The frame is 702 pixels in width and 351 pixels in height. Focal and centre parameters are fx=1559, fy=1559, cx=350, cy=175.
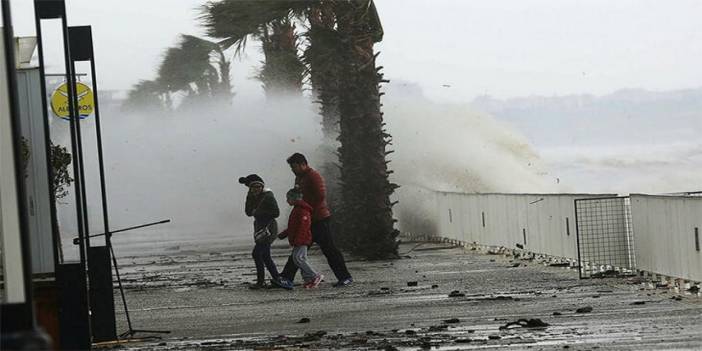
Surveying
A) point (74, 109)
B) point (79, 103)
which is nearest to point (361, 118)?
point (79, 103)

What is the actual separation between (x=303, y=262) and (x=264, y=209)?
3.93 feet

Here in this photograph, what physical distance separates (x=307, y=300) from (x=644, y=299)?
462 centimetres

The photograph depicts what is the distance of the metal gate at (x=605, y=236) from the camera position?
20.3m

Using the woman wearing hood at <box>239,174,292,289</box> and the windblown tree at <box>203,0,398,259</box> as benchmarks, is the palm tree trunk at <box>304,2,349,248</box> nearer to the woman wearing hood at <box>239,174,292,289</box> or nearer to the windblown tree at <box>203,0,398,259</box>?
the windblown tree at <box>203,0,398,259</box>

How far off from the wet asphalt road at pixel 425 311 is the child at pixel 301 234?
0.80 ft

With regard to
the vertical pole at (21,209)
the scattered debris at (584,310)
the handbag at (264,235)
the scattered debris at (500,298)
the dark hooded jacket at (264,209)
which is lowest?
the scattered debris at (500,298)

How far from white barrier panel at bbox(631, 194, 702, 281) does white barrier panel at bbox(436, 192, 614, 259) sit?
4.08ft

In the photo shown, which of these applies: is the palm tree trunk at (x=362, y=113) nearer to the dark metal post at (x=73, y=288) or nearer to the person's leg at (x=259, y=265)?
the person's leg at (x=259, y=265)

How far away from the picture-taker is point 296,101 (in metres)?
50.5

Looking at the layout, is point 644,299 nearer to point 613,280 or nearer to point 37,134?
point 613,280

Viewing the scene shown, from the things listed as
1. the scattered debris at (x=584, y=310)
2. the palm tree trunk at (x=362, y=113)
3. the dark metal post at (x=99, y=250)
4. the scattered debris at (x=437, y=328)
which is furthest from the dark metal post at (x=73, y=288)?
the palm tree trunk at (x=362, y=113)

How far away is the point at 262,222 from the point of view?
2275cm

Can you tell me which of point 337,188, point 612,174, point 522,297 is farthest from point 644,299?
point 612,174

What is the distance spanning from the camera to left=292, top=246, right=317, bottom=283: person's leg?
2183 cm
